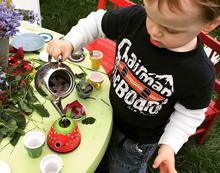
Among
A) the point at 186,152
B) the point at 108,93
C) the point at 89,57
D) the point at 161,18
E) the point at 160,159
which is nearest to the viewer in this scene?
the point at 161,18

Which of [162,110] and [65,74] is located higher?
[65,74]

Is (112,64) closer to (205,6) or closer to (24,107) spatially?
(24,107)

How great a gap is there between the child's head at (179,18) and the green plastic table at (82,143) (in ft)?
1.21

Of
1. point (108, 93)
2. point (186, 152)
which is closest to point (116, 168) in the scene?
point (108, 93)

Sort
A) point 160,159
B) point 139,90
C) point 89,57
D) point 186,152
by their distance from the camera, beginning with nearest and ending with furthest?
point 160,159 → point 139,90 → point 89,57 → point 186,152

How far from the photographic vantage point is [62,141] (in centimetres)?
95

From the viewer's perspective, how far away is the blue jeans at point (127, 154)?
126cm

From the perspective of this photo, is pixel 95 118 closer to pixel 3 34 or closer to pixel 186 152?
pixel 3 34

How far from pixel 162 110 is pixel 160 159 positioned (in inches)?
7.8

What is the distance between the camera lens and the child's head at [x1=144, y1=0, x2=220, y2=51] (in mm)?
759

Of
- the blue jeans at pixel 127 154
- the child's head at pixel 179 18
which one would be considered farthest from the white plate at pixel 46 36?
the child's head at pixel 179 18

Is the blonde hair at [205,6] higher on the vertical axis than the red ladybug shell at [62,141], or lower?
higher

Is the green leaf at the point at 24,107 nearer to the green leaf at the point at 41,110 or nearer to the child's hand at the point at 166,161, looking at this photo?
the green leaf at the point at 41,110

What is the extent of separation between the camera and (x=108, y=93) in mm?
1217
